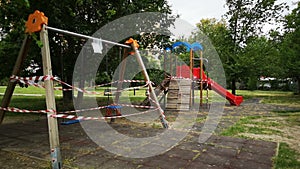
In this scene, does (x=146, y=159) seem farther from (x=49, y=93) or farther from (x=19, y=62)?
(x=19, y=62)

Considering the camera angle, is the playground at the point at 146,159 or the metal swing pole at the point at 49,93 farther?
the playground at the point at 146,159

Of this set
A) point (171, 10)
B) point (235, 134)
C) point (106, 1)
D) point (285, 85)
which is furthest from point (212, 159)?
point (285, 85)

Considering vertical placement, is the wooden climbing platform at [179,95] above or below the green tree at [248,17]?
below

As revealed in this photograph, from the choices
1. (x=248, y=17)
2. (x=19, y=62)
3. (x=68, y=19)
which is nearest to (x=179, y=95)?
(x=68, y=19)

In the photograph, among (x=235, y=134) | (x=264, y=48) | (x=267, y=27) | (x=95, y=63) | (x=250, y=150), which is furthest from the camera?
(x=267, y=27)

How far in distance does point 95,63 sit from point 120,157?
666 cm

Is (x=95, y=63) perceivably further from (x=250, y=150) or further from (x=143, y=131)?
(x=250, y=150)

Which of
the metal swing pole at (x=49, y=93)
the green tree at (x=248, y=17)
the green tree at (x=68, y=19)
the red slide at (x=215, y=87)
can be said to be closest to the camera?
the metal swing pole at (x=49, y=93)

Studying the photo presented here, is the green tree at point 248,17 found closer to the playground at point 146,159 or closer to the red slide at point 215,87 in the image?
the red slide at point 215,87

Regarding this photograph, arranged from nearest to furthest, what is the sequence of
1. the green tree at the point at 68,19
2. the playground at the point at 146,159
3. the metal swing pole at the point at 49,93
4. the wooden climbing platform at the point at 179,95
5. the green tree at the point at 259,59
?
the metal swing pole at the point at 49,93 → the playground at the point at 146,159 → the green tree at the point at 68,19 → the wooden climbing platform at the point at 179,95 → the green tree at the point at 259,59

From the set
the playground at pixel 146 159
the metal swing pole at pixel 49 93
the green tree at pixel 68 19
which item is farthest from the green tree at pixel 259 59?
the metal swing pole at pixel 49 93

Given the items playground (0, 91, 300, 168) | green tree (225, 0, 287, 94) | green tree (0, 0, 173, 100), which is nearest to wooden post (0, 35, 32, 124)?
playground (0, 91, 300, 168)

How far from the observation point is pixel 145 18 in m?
8.32

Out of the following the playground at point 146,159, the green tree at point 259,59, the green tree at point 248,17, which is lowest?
the playground at point 146,159
